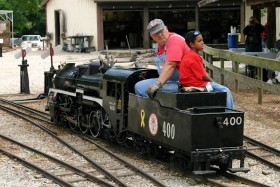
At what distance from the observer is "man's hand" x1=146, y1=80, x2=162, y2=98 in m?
7.75

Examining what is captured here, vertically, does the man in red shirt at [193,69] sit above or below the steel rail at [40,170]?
above

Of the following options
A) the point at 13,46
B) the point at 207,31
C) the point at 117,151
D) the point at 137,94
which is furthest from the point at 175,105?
the point at 13,46

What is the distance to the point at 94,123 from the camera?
417 inches

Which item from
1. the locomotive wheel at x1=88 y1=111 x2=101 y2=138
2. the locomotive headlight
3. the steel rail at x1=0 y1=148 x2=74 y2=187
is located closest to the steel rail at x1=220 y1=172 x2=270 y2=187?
the steel rail at x1=0 y1=148 x2=74 y2=187

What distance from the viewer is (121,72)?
30.8 ft

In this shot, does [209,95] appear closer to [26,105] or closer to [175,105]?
[175,105]

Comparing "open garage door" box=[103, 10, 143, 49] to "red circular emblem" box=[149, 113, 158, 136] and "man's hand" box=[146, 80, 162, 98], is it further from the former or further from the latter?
"man's hand" box=[146, 80, 162, 98]

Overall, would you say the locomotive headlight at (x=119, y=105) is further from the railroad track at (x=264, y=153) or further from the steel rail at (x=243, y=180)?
the steel rail at (x=243, y=180)

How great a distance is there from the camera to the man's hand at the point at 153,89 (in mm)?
7754

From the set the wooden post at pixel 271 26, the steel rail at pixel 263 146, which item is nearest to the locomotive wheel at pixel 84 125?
the steel rail at pixel 263 146

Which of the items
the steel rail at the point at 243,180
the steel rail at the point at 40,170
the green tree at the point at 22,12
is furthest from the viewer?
the green tree at the point at 22,12

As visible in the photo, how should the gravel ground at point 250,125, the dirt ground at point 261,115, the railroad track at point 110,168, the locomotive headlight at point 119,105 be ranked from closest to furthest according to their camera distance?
the railroad track at point 110,168 < the gravel ground at point 250,125 < the locomotive headlight at point 119,105 < the dirt ground at point 261,115

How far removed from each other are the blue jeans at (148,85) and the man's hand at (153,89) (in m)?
0.12

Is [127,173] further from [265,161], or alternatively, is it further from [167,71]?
[265,161]
